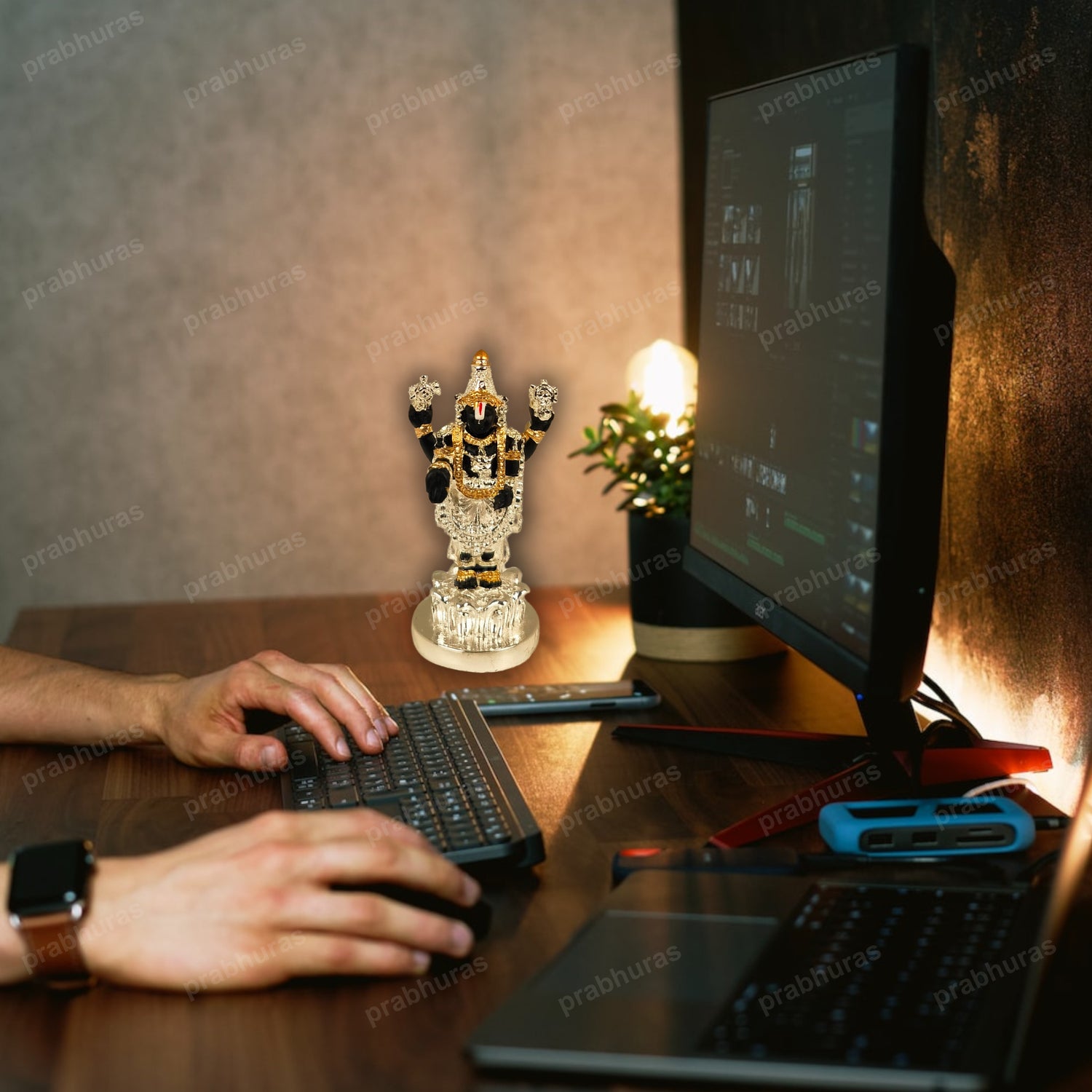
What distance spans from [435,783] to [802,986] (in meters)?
0.39

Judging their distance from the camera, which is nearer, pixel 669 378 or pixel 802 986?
pixel 802 986

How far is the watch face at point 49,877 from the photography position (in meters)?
0.73

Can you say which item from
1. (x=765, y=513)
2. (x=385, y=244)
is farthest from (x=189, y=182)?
(x=765, y=513)

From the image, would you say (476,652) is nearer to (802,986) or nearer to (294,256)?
(802,986)

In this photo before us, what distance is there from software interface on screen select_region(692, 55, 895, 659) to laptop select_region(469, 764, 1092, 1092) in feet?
0.74

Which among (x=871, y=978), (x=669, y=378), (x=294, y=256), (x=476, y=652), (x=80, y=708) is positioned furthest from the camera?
(x=294, y=256)

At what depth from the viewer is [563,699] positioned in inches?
49.3

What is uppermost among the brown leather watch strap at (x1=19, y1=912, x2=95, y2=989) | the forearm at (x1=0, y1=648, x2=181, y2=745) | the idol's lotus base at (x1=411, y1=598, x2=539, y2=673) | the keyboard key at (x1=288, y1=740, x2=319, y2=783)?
the brown leather watch strap at (x1=19, y1=912, x2=95, y2=989)

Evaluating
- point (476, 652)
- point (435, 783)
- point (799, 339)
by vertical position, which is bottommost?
point (476, 652)

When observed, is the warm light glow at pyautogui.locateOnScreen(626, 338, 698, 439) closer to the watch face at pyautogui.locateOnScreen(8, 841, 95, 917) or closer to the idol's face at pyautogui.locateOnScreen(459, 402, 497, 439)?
the idol's face at pyautogui.locateOnScreen(459, 402, 497, 439)

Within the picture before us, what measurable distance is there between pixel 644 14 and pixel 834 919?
2404mm

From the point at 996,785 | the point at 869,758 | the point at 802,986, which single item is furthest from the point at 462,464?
the point at 802,986

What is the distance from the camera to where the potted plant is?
4.61 feet

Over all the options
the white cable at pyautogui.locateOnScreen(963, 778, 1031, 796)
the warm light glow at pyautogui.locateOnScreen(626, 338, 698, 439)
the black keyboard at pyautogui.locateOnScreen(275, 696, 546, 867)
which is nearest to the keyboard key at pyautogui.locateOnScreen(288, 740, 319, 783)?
the black keyboard at pyautogui.locateOnScreen(275, 696, 546, 867)
